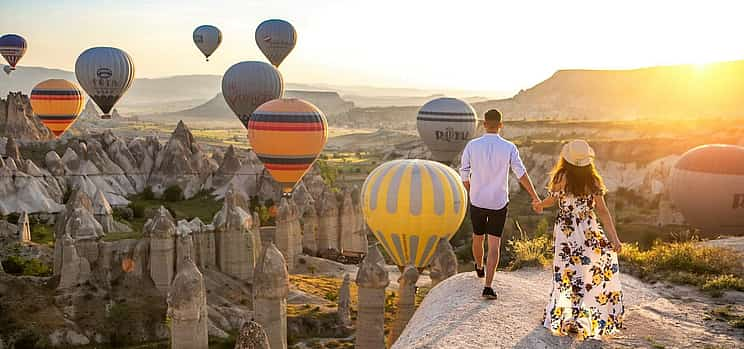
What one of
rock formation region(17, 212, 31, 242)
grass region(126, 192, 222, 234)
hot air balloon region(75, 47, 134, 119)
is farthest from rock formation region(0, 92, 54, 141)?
rock formation region(17, 212, 31, 242)

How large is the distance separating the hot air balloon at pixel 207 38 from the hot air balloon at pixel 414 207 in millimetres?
53763

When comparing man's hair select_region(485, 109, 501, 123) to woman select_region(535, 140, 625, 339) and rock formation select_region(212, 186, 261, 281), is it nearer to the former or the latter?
woman select_region(535, 140, 625, 339)

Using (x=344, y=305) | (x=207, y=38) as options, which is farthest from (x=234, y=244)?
(x=207, y=38)

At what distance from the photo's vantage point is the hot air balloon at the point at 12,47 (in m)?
69.9

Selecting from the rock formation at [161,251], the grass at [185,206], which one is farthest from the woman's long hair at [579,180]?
the grass at [185,206]

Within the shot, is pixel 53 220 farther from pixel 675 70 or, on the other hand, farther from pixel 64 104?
pixel 675 70

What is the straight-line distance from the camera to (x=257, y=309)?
13555mm

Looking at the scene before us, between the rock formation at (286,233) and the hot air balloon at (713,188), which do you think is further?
the rock formation at (286,233)

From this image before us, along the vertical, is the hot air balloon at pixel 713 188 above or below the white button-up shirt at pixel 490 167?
below

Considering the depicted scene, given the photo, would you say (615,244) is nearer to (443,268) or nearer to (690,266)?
(690,266)

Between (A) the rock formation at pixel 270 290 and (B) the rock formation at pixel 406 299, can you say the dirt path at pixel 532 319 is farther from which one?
(A) the rock formation at pixel 270 290

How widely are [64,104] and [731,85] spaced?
110077 mm

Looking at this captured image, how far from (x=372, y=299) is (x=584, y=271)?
22.0 ft

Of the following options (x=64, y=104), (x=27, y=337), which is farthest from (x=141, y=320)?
(x=64, y=104)
